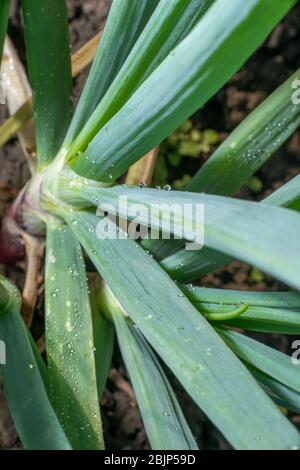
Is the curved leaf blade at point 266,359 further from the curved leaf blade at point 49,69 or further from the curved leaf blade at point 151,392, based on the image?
the curved leaf blade at point 49,69

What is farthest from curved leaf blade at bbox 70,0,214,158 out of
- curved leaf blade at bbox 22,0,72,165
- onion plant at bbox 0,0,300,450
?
curved leaf blade at bbox 22,0,72,165

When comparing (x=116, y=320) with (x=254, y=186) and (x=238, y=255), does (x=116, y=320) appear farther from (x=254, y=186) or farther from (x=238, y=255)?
(x=254, y=186)

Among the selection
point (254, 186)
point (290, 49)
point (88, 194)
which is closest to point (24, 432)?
point (88, 194)

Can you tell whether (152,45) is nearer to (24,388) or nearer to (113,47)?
(113,47)

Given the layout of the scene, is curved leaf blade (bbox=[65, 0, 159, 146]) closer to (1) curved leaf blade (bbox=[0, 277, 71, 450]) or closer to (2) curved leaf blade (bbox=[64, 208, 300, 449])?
(2) curved leaf blade (bbox=[64, 208, 300, 449])

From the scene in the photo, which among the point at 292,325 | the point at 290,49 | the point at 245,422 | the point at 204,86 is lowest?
the point at 245,422

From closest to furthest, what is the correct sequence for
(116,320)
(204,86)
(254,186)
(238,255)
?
(238,255)
(204,86)
(116,320)
(254,186)

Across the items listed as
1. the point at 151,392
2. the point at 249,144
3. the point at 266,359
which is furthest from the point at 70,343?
the point at 249,144

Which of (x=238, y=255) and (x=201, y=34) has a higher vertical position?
(x=201, y=34)
